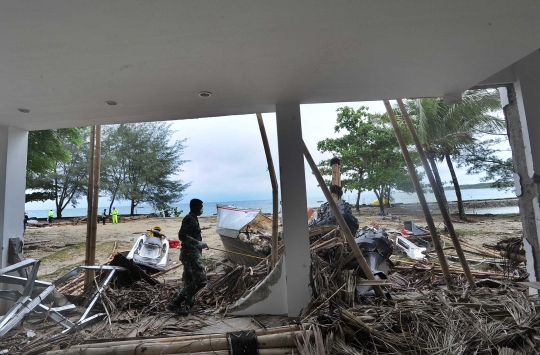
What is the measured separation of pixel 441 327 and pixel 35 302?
3.82 metres

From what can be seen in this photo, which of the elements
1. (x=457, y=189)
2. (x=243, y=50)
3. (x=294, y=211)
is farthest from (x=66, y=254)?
(x=457, y=189)

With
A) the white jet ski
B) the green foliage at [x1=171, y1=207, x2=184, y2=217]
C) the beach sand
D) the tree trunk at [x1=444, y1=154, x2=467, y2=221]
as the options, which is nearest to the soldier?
the white jet ski

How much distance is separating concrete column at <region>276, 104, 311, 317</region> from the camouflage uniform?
3.65ft

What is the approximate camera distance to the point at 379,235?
439 centimetres

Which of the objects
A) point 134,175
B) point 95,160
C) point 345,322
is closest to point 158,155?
point 134,175

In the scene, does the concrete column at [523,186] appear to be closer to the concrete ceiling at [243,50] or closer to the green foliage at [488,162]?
the concrete ceiling at [243,50]

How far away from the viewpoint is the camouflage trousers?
138 inches

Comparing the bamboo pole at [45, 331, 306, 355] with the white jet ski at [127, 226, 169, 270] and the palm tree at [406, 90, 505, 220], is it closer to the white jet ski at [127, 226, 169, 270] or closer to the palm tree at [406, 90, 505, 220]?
the white jet ski at [127, 226, 169, 270]

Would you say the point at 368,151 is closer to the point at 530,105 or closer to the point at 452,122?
the point at 452,122

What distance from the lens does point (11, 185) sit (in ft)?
11.7

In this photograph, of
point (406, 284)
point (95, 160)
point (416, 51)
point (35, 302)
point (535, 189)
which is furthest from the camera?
point (406, 284)

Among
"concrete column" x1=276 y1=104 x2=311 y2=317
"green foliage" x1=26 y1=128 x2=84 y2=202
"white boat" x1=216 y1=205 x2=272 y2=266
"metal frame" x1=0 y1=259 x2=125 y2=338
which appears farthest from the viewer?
"green foliage" x1=26 y1=128 x2=84 y2=202

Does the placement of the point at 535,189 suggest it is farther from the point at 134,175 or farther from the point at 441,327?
the point at 134,175

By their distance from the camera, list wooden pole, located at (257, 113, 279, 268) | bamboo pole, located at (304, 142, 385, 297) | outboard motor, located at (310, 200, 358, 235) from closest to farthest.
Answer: bamboo pole, located at (304, 142, 385, 297) → wooden pole, located at (257, 113, 279, 268) → outboard motor, located at (310, 200, 358, 235)
